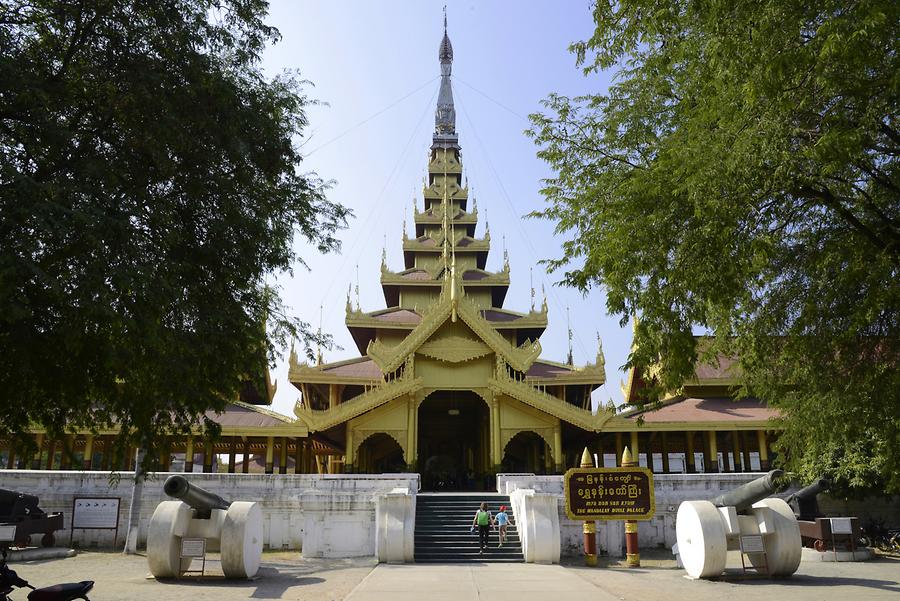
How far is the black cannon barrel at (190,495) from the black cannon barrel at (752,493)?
29.9 ft

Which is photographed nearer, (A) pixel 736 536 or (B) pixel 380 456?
(A) pixel 736 536

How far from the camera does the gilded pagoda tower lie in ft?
76.6

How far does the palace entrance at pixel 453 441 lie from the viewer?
27.1 metres

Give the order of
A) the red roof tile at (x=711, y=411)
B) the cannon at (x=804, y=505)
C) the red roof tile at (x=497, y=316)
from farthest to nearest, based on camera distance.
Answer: the red roof tile at (x=497, y=316)
the red roof tile at (x=711, y=411)
the cannon at (x=804, y=505)

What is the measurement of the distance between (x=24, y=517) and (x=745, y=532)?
14.7 m

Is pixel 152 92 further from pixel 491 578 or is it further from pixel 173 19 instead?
pixel 491 578

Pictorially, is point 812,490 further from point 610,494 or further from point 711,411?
point 711,411

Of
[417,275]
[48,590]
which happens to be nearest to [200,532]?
[48,590]

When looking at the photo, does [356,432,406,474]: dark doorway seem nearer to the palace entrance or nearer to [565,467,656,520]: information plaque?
the palace entrance

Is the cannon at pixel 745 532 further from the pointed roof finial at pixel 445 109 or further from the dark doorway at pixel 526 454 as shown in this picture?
the pointed roof finial at pixel 445 109

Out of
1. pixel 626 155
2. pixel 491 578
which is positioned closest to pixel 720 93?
pixel 626 155

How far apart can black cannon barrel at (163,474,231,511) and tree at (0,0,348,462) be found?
1714 millimetres

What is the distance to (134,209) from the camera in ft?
24.8

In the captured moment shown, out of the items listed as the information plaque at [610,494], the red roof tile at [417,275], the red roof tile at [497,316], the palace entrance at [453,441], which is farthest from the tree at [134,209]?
the red roof tile at [417,275]
